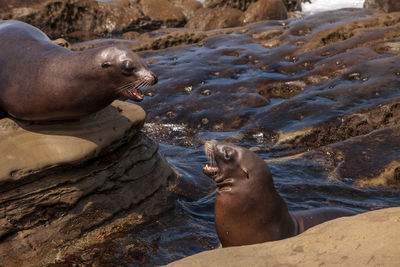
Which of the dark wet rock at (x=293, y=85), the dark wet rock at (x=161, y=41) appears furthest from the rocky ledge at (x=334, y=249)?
the dark wet rock at (x=161, y=41)

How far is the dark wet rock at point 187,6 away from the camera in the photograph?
26453mm

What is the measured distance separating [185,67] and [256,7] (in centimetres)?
1005

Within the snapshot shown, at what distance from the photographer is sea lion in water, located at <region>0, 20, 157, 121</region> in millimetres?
5113

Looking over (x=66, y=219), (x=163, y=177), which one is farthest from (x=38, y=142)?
(x=163, y=177)

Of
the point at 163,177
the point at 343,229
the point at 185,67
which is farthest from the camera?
the point at 185,67

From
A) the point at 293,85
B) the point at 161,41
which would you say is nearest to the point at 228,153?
the point at 293,85

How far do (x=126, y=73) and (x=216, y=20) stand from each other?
58.2 feet

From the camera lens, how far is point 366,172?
716cm

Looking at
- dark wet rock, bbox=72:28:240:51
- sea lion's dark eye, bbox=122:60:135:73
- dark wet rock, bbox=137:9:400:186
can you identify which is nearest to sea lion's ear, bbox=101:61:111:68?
sea lion's dark eye, bbox=122:60:135:73

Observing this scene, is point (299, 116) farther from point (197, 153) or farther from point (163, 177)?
point (163, 177)

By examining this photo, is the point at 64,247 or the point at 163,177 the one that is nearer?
the point at 64,247

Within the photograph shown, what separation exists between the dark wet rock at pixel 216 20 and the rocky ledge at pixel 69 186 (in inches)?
649

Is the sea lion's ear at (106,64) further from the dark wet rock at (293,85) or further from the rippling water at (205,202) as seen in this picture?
the dark wet rock at (293,85)

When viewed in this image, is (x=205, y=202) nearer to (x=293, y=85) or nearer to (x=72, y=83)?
(x=72, y=83)
